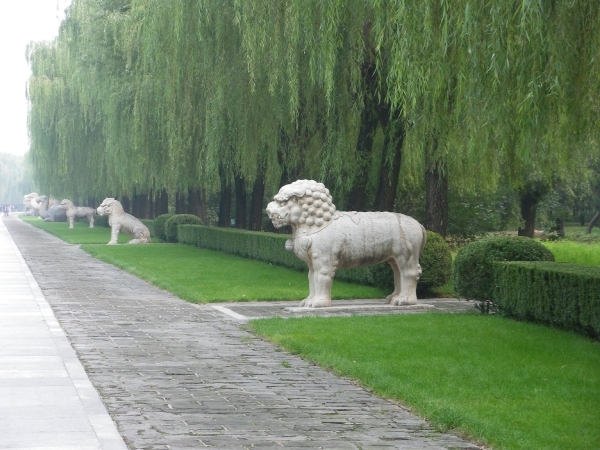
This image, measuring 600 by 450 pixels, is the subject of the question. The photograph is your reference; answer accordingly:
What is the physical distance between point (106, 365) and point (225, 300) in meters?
6.37

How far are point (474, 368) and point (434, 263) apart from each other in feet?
23.3

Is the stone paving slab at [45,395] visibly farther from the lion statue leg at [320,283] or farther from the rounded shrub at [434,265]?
the rounded shrub at [434,265]

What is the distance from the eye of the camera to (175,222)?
3519 centimetres

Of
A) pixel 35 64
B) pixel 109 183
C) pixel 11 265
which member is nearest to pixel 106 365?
pixel 11 265

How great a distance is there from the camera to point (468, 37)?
8.73m

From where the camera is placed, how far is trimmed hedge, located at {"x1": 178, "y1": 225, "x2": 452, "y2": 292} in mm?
15695

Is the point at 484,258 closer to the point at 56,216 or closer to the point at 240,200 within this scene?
the point at 240,200

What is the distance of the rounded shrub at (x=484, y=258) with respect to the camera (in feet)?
43.7

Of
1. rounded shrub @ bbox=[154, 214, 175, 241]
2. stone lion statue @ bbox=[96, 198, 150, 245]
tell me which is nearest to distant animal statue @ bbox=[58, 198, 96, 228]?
rounded shrub @ bbox=[154, 214, 175, 241]

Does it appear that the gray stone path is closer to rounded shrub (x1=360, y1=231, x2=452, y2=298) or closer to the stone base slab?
the stone base slab

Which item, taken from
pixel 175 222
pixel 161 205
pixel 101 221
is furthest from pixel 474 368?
→ pixel 101 221

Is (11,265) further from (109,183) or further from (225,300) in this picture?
(109,183)

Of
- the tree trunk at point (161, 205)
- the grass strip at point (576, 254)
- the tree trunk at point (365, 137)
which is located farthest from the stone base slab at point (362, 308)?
the tree trunk at point (161, 205)

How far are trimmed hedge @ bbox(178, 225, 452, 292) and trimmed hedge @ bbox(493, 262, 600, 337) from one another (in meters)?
2.69
